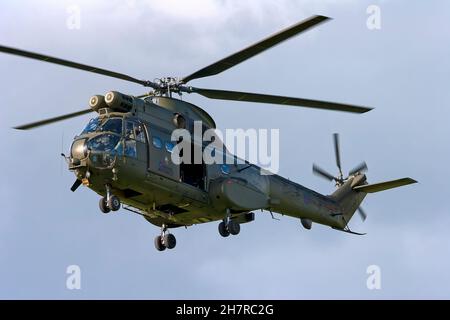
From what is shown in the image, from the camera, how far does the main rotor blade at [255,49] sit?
22.7m

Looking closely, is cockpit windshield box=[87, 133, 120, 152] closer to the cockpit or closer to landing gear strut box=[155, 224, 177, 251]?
→ the cockpit

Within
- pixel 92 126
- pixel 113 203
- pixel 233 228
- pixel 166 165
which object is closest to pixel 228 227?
pixel 233 228

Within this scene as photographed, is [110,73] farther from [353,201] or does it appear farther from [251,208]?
[353,201]

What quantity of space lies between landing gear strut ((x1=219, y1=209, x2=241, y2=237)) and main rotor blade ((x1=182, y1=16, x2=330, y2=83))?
14.3ft

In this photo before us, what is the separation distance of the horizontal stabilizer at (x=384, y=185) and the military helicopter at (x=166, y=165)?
0.19 meters

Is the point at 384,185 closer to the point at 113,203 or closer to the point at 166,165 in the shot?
the point at 166,165

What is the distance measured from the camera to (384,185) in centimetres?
3281

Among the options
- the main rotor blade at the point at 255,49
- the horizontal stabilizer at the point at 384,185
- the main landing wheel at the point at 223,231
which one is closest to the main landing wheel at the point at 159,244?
the main landing wheel at the point at 223,231

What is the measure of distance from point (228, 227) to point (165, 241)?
2024mm

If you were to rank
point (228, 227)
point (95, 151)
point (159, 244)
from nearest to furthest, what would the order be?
1. point (95, 151)
2. point (228, 227)
3. point (159, 244)

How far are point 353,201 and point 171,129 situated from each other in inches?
381

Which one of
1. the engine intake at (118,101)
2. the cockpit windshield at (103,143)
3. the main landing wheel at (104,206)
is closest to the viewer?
the cockpit windshield at (103,143)

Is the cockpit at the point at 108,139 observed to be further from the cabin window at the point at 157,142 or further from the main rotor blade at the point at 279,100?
the main rotor blade at the point at 279,100

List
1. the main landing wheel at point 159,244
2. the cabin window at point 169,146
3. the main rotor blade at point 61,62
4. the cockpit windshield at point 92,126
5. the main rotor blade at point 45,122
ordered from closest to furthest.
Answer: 1. the main rotor blade at point 61,62
2. the cockpit windshield at point 92,126
3. the cabin window at point 169,146
4. the main rotor blade at point 45,122
5. the main landing wheel at point 159,244
